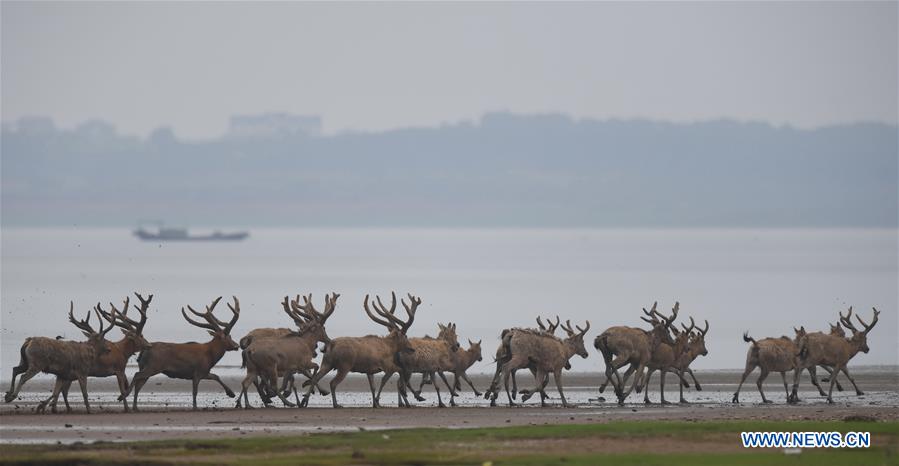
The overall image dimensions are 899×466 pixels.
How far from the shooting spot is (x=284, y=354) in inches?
1268

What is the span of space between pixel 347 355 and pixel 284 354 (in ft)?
4.13

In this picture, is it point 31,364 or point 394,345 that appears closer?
point 31,364

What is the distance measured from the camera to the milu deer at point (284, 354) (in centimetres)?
3186

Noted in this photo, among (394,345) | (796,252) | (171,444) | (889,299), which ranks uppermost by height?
(796,252)

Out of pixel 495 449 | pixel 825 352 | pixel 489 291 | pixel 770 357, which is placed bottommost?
pixel 495 449

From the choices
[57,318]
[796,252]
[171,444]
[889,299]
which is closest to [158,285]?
[57,318]

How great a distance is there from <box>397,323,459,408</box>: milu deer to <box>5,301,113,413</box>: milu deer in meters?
6.12

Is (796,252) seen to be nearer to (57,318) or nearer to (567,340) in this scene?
(57,318)

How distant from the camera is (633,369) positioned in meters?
35.3

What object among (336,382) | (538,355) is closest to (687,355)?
(538,355)

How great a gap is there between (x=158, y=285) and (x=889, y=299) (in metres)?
43.0

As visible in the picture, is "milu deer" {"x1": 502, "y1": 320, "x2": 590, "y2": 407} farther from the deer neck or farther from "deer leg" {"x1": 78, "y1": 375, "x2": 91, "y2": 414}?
"deer leg" {"x1": 78, "y1": 375, "x2": 91, "y2": 414}

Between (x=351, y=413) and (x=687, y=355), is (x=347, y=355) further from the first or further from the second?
(x=687, y=355)

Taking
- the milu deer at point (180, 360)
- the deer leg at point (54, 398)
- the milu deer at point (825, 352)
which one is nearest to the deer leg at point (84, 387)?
the deer leg at point (54, 398)
